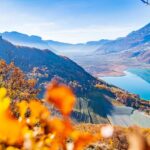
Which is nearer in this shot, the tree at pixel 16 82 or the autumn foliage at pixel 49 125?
the autumn foliage at pixel 49 125

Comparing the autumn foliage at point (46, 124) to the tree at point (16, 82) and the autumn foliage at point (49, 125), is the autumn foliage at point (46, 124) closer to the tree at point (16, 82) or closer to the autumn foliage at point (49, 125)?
the autumn foliage at point (49, 125)

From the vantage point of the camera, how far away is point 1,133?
1672 mm

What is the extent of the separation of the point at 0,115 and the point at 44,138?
0.43 metres

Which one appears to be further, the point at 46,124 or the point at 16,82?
the point at 16,82

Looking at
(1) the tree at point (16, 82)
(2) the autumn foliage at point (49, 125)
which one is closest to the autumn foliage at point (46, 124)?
(2) the autumn foliage at point (49, 125)

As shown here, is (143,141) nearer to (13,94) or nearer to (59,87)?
(59,87)

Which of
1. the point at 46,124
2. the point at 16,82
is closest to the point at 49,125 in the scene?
the point at 46,124

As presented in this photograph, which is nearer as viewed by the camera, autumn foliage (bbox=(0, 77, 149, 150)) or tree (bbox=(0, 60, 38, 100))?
autumn foliage (bbox=(0, 77, 149, 150))

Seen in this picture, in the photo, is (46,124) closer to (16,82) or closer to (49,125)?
(49,125)

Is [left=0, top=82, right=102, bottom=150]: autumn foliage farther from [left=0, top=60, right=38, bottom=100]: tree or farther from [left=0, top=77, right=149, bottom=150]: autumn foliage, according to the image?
[left=0, top=60, right=38, bottom=100]: tree

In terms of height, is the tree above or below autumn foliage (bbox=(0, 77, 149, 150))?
below

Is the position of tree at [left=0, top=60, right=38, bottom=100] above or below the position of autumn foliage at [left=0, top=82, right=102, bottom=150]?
below

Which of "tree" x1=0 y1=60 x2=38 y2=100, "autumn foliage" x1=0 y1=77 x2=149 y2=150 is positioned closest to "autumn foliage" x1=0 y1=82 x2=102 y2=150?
"autumn foliage" x1=0 y1=77 x2=149 y2=150

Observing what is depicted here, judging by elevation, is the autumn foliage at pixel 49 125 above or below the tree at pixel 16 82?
above
